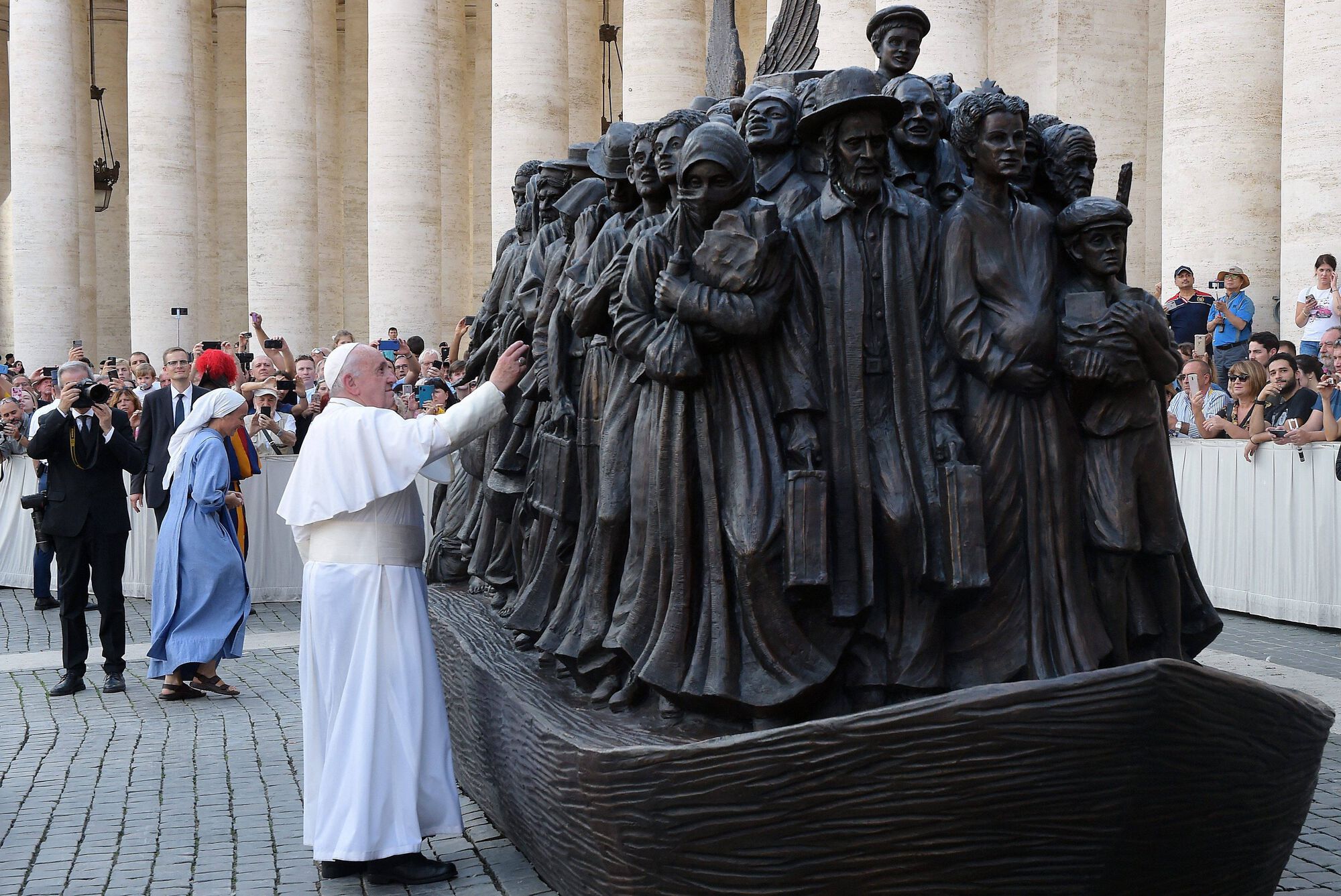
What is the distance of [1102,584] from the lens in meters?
4.89

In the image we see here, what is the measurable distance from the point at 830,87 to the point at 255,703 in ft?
19.5

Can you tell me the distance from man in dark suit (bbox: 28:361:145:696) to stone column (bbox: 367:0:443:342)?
16.3 meters

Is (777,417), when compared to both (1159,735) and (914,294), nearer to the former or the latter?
(914,294)

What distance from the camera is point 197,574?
9.75 meters

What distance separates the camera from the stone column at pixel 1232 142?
1555 cm

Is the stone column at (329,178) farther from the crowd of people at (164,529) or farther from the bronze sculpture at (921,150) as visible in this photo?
the bronze sculpture at (921,150)

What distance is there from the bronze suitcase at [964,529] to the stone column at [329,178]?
29.8m

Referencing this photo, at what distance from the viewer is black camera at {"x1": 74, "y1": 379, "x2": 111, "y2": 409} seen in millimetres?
9867

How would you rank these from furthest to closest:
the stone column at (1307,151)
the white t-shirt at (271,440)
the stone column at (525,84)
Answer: the stone column at (525,84) → the white t-shirt at (271,440) → the stone column at (1307,151)

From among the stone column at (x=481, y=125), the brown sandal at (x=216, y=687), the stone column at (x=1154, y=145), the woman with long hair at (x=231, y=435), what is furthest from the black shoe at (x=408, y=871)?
the stone column at (x=481, y=125)

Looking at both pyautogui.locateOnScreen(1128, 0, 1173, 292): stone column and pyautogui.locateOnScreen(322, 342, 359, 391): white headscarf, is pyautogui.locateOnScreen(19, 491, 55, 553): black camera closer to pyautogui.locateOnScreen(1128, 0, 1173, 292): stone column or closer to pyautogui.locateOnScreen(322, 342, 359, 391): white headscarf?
pyautogui.locateOnScreen(322, 342, 359, 391): white headscarf

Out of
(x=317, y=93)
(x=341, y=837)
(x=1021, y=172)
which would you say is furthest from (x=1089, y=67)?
(x=317, y=93)

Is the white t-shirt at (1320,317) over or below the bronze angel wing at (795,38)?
below

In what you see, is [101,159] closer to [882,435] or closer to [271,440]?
[271,440]
